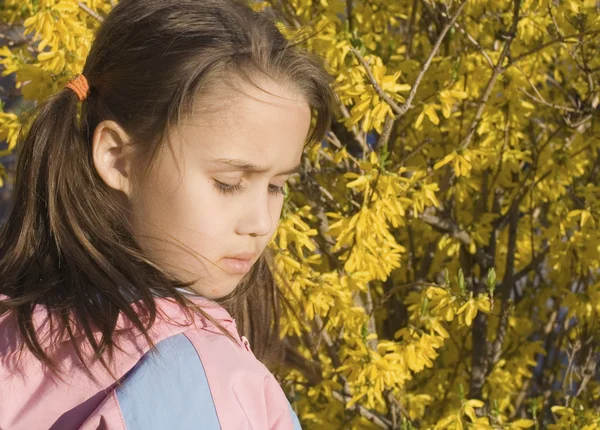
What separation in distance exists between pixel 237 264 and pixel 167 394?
0.30 m

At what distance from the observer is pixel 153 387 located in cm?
113

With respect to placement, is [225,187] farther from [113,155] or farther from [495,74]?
[495,74]

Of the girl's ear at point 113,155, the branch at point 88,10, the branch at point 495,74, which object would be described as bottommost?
the branch at point 495,74

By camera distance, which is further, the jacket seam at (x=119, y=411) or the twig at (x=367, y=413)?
the twig at (x=367, y=413)

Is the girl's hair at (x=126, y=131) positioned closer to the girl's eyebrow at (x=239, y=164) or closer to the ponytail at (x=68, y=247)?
the ponytail at (x=68, y=247)

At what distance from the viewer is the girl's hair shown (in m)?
1.30

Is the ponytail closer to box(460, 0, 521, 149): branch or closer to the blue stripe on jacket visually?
the blue stripe on jacket

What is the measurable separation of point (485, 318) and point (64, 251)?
86.8 inches

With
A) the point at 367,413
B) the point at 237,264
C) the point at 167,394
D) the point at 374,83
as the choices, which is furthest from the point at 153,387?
the point at 367,413

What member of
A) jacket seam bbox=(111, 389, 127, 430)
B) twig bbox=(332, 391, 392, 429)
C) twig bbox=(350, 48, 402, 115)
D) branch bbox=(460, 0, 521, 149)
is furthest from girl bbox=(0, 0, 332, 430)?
twig bbox=(332, 391, 392, 429)

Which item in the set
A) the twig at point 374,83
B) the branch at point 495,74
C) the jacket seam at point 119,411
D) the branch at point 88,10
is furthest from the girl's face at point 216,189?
the branch at point 495,74

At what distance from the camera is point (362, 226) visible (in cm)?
240

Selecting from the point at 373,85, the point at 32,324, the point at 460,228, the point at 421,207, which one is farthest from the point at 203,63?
the point at 460,228

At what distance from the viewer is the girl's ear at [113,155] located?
54.9 inches
